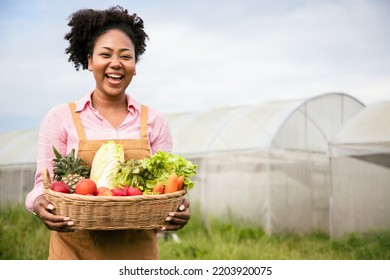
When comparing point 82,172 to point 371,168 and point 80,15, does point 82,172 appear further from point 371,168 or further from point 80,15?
point 371,168

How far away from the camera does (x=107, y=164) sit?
8.20ft

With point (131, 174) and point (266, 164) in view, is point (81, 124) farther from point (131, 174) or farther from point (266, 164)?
point (266, 164)

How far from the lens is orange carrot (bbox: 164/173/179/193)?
2.39 meters

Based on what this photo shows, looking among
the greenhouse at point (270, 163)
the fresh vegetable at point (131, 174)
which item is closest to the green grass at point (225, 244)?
the greenhouse at point (270, 163)

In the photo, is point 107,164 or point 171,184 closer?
point 171,184

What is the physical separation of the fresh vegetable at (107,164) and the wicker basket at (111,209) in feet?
0.76

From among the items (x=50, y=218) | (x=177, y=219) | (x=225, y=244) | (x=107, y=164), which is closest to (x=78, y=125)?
(x=107, y=164)

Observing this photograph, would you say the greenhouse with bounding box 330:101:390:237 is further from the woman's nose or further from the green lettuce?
the woman's nose

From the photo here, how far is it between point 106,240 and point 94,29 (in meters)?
0.87

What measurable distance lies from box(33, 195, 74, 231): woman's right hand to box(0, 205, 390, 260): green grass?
4481 millimetres

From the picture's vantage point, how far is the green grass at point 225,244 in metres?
6.84

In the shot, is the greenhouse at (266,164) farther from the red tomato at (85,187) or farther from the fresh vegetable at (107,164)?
the red tomato at (85,187)

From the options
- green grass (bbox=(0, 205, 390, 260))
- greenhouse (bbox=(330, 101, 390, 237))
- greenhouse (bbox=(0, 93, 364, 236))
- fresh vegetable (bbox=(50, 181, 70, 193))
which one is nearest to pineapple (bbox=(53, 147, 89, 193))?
fresh vegetable (bbox=(50, 181, 70, 193))

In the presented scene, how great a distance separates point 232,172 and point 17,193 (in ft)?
12.8
